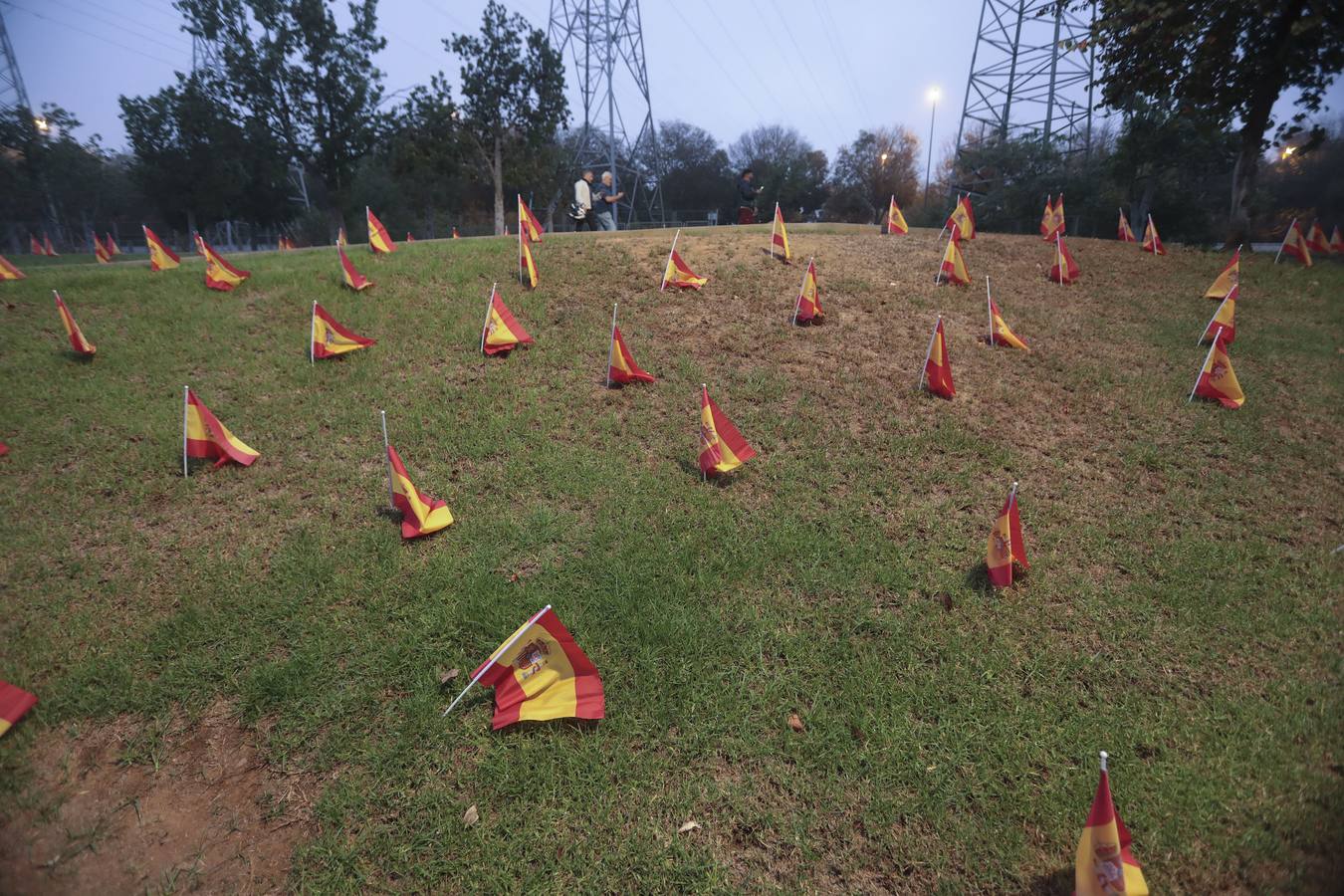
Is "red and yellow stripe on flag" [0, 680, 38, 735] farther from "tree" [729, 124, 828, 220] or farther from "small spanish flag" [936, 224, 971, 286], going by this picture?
"tree" [729, 124, 828, 220]

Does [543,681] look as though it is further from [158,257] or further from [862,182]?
[862,182]

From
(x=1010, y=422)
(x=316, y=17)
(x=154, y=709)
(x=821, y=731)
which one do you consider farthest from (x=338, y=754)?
(x=316, y=17)

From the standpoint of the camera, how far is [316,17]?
2948 centimetres

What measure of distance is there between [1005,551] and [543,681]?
130 inches

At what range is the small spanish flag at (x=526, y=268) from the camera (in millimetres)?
9383

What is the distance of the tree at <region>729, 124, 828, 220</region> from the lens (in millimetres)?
46719

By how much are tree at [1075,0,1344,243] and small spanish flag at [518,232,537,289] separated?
14116 millimetres

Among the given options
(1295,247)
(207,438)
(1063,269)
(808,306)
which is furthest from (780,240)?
(1295,247)

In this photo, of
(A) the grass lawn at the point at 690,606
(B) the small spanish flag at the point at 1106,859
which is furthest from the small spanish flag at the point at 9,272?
(B) the small spanish flag at the point at 1106,859

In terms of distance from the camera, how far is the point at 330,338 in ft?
24.3

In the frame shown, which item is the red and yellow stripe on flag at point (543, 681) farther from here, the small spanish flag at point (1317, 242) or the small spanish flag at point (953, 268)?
the small spanish flag at point (1317, 242)

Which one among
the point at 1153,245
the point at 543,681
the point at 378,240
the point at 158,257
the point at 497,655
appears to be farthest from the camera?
the point at 1153,245

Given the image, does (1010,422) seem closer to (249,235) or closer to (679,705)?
(679,705)

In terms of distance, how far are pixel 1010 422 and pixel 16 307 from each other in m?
13.4
